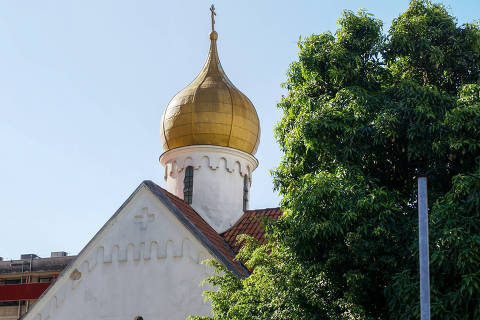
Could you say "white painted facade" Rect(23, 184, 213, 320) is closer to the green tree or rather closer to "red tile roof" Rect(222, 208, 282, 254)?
"red tile roof" Rect(222, 208, 282, 254)

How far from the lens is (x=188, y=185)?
2489 cm

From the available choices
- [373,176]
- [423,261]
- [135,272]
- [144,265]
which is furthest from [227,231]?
[423,261]

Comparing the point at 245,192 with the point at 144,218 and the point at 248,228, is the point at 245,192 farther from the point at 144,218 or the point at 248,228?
the point at 144,218

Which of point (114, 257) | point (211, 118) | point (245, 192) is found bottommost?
point (114, 257)

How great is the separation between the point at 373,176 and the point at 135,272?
27.2 ft

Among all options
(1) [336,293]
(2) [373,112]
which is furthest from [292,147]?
(1) [336,293]

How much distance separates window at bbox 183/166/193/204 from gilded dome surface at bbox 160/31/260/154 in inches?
40.2

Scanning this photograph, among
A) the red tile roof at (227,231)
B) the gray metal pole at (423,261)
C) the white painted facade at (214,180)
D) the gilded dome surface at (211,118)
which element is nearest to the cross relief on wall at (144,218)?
the red tile roof at (227,231)

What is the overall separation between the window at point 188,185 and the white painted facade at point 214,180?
0.43 feet

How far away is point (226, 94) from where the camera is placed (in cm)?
2464

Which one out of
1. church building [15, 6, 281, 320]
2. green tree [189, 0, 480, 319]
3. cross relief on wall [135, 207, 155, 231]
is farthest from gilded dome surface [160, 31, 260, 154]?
green tree [189, 0, 480, 319]

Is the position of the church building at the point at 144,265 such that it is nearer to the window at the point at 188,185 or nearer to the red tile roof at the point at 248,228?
the red tile roof at the point at 248,228

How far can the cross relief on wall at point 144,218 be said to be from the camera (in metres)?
19.8

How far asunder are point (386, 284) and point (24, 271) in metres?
34.8
